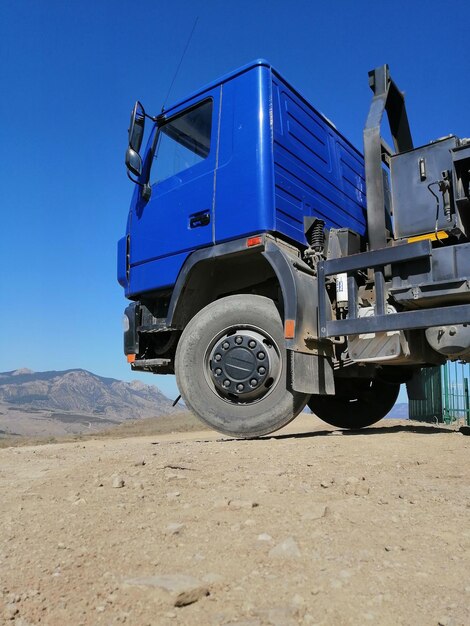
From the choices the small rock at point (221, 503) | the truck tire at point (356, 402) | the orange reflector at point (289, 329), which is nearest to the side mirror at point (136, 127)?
the orange reflector at point (289, 329)

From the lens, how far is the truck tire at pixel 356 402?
6.52m

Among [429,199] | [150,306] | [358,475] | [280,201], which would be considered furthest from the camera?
[150,306]

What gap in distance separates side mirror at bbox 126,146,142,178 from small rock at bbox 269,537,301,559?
15.2 ft

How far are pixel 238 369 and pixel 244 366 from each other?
6cm

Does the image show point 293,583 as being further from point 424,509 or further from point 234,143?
point 234,143

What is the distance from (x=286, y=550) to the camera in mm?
1967

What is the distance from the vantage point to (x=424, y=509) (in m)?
2.43

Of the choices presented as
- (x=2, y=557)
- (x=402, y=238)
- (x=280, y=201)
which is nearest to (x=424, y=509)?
(x=2, y=557)

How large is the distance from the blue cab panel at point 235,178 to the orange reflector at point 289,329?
0.87 m

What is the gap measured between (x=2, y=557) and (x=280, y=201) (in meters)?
3.69

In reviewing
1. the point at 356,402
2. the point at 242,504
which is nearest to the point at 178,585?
the point at 242,504

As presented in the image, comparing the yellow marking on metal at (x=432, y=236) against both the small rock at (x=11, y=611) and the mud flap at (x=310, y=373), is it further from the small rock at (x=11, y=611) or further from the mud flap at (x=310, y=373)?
the small rock at (x=11, y=611)

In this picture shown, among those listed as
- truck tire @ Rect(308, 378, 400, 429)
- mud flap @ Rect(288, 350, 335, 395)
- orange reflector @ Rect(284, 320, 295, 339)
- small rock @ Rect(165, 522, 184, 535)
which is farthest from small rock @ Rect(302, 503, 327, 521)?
truck tire @ Rect(308, 378, 400, 429)

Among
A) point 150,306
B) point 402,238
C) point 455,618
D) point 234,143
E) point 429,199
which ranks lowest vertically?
point 455,618
